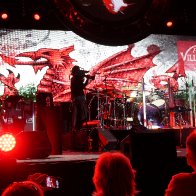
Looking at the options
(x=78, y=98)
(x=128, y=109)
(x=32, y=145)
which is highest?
(x=78, y=98)

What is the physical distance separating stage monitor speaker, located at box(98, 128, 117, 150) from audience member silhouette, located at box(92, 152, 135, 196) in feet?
10.7

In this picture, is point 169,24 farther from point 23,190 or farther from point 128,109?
point 23,190

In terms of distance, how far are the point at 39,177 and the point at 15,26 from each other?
26.7 feet

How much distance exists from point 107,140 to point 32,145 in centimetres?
173

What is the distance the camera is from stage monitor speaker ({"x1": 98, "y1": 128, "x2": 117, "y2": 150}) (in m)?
5.78

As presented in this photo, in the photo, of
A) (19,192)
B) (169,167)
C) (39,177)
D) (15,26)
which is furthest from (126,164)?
(15,26)

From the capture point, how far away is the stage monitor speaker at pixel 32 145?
4317mm

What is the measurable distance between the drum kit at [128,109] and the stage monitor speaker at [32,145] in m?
3.49

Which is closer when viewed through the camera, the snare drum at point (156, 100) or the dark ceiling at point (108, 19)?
the dark ceiling at point (108, 19)

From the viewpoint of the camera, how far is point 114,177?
240 cm

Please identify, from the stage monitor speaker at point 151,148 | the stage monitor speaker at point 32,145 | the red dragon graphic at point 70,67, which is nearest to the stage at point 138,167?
the stage monitor speaker at point 151,148

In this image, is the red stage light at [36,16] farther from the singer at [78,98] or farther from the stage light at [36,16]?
the singer at [78,98]

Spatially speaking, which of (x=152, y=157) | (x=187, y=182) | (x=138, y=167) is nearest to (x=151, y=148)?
(x=152, y=157)

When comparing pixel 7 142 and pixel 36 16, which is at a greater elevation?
pixel 36 16
